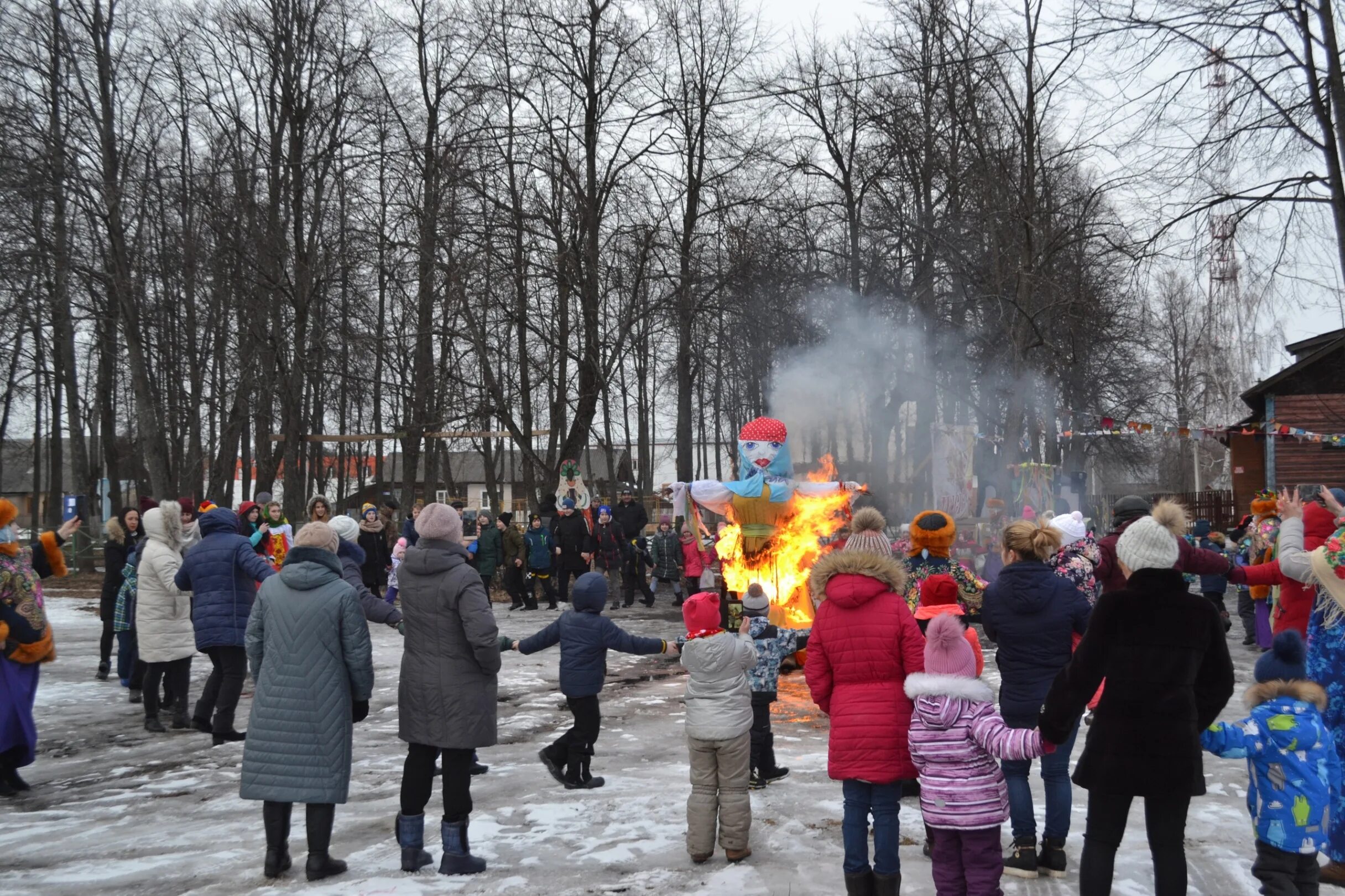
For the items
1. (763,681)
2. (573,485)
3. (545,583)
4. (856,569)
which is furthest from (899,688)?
(573,485)

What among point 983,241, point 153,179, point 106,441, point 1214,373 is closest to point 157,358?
point 106,441

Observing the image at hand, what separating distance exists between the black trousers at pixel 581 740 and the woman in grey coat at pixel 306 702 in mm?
1718

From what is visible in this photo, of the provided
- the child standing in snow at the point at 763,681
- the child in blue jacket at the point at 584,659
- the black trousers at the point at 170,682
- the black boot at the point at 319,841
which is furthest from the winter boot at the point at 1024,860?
the black trousers at the point at 170,682

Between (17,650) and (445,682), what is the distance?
3322 mm

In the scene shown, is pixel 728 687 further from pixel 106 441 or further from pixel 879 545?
pixel 106 441

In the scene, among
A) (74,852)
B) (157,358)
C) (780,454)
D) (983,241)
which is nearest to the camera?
(74,852)

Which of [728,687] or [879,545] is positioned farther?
[879,545]

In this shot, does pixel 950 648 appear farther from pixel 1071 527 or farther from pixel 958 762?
pixel 1071 527

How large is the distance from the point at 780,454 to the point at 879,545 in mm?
3995

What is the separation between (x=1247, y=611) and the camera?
13.6 metres

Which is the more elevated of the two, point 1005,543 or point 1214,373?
point 1214,373

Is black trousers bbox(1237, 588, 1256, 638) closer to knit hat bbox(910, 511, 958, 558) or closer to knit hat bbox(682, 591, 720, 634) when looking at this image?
knit hat bbox(910, 511, 958, 558)

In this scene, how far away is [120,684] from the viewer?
11.1m

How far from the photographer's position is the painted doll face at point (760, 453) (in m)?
10.5
